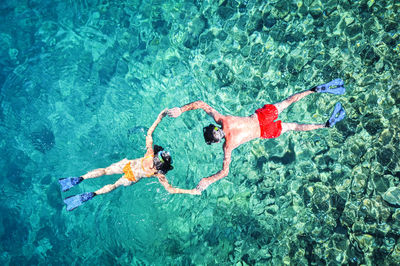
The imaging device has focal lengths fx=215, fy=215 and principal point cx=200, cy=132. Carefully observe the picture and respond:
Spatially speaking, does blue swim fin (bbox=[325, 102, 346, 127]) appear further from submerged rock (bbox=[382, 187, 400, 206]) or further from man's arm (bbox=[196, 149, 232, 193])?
man's arm (bbox=[196, 149, 232, 193])

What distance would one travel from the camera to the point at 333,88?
5.23 meters

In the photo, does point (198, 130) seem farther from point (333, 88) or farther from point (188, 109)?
point (333, 88)

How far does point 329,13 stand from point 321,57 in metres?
1.12

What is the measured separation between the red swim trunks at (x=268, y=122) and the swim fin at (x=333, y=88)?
1.20 metres

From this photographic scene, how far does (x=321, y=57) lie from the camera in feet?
18.4

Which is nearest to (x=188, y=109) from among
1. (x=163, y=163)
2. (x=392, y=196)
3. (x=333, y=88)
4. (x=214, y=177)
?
(x=163, y=163)

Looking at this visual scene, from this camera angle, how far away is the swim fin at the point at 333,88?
5.08 meters

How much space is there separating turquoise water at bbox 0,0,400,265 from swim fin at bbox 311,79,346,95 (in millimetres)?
355

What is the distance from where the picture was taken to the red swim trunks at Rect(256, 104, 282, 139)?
487 centimetres

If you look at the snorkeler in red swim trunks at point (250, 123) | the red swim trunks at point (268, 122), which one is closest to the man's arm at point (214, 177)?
the snorkeler in red swim trunks at point (250, 123)

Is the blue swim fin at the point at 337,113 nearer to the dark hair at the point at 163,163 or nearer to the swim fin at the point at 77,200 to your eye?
the dark hair at the point at 163,163

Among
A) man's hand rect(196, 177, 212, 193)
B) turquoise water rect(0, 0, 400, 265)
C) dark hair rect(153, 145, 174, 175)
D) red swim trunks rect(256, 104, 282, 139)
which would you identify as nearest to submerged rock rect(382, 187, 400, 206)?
turquoise water rect(0, 0, 400, 265)

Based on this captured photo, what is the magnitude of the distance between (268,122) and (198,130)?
211 centimetres

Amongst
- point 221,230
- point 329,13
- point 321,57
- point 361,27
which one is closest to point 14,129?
point 221,230
